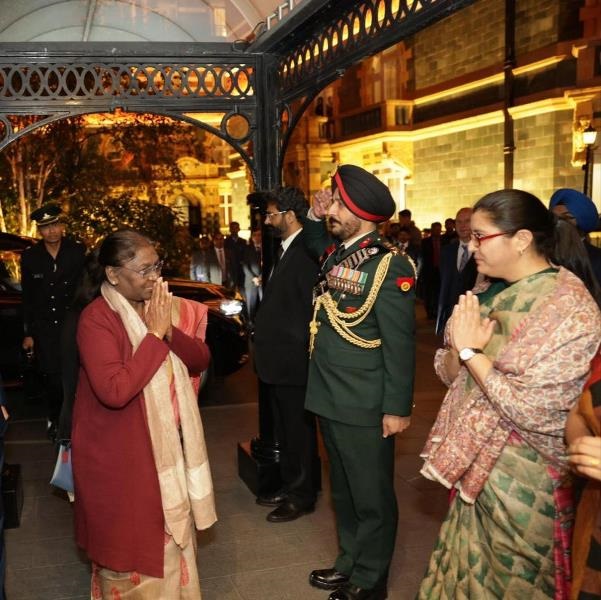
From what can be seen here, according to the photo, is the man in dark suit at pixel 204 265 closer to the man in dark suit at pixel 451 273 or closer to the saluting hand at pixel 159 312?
the man in dark suit at pixel 451 273

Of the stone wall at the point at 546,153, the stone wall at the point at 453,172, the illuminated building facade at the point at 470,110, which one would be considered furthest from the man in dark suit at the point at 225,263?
the stone wall at the point at 453,172

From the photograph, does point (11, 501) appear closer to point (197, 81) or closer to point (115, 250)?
point (115, 250)

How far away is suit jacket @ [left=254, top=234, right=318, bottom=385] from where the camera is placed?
188 inches

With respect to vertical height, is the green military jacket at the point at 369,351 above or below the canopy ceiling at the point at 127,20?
below

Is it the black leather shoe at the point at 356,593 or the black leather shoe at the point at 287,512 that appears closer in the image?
the black leather shoe at the point at 356,593

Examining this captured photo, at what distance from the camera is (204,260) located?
14.6m

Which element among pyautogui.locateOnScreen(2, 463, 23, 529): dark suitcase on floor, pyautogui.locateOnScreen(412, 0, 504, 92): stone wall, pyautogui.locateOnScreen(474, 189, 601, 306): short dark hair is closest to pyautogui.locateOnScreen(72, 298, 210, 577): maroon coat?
pyautogui.locateOnScreen(474, 189, 601, 306): short dark hair

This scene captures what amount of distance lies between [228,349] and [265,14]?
4170 millimetres

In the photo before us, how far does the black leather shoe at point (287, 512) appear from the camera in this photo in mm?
4922

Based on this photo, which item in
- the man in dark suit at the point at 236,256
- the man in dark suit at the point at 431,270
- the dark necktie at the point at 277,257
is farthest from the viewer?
the man in dark suit at the point at 431,270

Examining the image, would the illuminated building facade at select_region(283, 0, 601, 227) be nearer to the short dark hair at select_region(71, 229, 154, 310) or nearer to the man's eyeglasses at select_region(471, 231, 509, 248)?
the short dark hair at select_region(71, 229, 154, 310)

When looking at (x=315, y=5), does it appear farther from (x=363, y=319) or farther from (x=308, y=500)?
(x=308, y=500)

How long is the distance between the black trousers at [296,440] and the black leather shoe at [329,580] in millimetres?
975

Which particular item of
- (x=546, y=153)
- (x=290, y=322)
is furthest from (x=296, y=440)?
(x=546, y=153)
